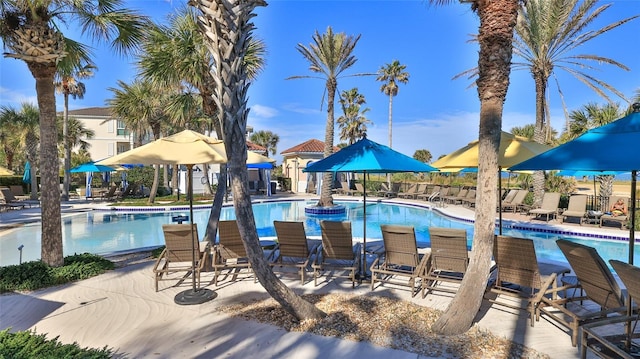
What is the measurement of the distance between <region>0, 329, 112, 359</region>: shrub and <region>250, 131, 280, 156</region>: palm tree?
5201 cm

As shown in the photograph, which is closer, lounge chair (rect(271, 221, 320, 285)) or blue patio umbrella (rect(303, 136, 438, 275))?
blue patio umbrella (rect(303, 136, 438, 275))

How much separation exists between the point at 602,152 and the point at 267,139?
54537mm

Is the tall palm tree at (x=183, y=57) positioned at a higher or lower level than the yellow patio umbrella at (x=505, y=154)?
higher

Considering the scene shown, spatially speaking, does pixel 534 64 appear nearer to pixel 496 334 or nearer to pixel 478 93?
pixel 478 93

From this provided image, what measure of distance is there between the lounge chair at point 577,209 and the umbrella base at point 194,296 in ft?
42.4

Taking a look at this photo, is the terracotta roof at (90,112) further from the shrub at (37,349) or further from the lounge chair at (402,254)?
the lounge chair at (402,254)

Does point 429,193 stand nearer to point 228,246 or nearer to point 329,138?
point 329,138

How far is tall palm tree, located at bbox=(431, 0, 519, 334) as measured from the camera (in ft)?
13.0

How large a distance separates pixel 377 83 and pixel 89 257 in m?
33.5

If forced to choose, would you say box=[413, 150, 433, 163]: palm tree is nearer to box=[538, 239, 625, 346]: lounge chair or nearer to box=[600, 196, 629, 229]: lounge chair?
box=[600, 196, 629, 229]: lounge chair

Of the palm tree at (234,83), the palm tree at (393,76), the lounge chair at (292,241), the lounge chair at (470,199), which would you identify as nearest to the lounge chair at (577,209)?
the lounge chair at (470,199)

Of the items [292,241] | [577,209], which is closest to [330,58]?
[577,209]

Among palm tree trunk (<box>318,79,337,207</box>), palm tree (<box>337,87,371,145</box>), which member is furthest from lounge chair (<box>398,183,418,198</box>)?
palm tree (<box>337,87,371,145</box>)

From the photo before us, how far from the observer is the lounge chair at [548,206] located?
13258 millimetres
